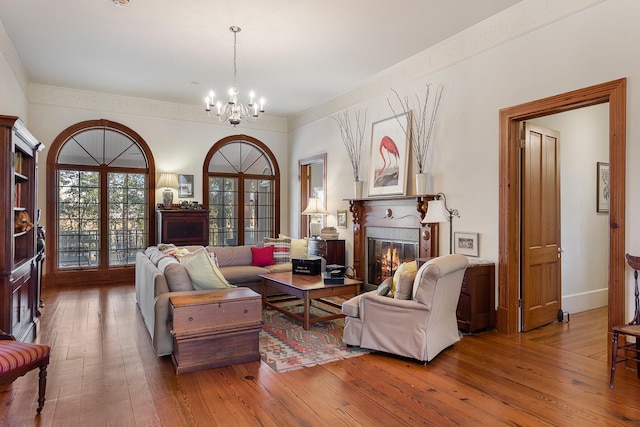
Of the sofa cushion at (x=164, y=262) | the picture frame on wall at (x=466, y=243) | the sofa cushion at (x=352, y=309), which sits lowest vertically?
the sofa cushion at (x=352, y=309)

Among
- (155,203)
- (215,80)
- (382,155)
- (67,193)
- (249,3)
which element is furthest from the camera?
(155,203)

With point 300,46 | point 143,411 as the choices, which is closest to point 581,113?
point 300,46

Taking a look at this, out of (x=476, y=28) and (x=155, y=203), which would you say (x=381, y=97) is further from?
(x=155, y=203)

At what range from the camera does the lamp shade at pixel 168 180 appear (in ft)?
25.2

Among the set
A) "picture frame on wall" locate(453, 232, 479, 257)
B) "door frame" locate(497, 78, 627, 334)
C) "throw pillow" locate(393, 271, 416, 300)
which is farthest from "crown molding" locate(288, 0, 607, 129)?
"throw pillow" locate(393, 271, 416, 300)

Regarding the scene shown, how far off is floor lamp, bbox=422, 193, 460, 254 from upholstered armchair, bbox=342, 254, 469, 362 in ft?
3.41

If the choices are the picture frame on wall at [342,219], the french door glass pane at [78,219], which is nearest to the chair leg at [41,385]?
the picture frame on wall at [342,219]

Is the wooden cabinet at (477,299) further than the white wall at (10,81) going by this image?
No

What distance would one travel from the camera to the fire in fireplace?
5.69 m

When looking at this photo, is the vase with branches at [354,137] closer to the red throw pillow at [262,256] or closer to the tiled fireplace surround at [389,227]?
the tiled fireplace surround at [389,227]

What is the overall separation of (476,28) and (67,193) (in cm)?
701

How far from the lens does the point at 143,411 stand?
2639 mm

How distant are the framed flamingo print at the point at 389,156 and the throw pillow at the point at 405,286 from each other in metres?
2.17

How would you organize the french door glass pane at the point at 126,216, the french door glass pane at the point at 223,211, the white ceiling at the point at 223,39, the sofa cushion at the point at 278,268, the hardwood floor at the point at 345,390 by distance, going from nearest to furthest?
the hardwood floor at the point at 345,390
the white ceiling at the point at 223,39
the sofa cushion at the point at 278,268
the french door glass pane at the point at 126,216
the french door glass pane at the point at 223,211
